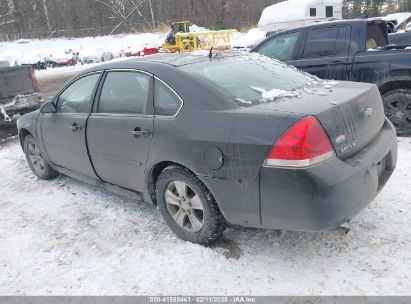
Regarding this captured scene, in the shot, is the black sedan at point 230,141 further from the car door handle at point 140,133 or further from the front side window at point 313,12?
the front side window at point 313,12

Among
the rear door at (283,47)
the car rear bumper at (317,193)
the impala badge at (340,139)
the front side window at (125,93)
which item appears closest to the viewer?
the car rear bumper at (317,193)

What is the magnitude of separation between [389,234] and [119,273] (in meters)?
2.21

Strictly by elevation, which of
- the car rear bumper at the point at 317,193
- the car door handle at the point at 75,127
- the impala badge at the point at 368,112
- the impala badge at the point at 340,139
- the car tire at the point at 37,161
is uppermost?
the impala badge at the point at 368,112

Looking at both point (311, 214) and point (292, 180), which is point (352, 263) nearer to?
point (311, 214)

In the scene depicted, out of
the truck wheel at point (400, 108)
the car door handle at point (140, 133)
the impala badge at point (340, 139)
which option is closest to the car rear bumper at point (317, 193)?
the impala badge at point (340, 139)

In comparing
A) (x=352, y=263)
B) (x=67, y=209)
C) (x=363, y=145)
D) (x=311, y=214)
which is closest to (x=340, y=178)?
(x=311, y=214)

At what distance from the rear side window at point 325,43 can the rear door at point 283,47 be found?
20 cm

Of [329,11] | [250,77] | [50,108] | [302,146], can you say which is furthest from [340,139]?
[329,11]

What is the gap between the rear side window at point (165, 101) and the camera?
3357 millimetres

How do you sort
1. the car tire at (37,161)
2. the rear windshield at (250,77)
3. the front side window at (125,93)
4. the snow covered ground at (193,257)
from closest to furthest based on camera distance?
the snow covered ground at (193,257) → the rear windshield at (250,77) → the front side window at (125,93) → the car tire at (37,161)

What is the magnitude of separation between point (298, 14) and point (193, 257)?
30385 mm

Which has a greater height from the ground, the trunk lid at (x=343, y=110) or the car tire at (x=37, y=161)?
the trunk lid at (x=343, y=110)

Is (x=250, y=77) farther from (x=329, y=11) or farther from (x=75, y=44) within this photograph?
(x=75, y=44)

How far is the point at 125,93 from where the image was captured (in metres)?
3.86
